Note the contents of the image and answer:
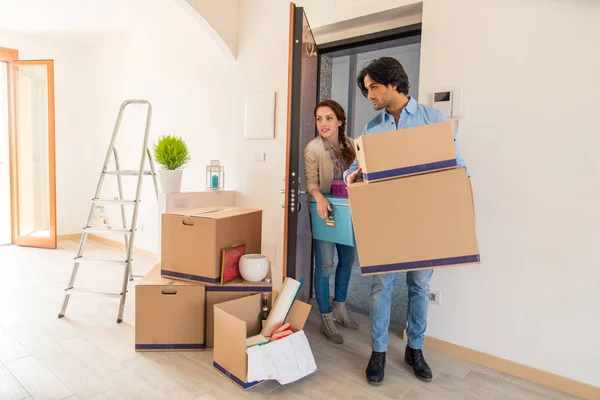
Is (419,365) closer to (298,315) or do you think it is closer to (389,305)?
(389,305)

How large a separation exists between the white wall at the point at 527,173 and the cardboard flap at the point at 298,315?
2.62 feet

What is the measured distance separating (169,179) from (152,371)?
1.44m

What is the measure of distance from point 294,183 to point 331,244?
1.55 feet

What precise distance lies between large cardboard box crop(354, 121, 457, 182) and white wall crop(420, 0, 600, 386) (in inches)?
30.5

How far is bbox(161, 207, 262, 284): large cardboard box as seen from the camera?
207 centimetres

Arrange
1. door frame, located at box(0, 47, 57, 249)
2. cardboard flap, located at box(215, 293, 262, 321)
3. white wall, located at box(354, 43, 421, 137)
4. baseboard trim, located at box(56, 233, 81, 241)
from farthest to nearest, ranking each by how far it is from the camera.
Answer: white wall, located at box(354, 43, 421, 137) → baseboard trim, located at box(56, 233, 81, 241) → door frame, located at box(0, 47, 57, 249) → cardboard flap, located at box(215, 293, 262, 321)

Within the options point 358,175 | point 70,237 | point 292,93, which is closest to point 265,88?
Answer: point 292,93

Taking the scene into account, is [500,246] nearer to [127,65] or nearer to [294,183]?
[294,183]

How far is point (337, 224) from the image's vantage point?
7.13 ft

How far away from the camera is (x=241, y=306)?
6.56 ft

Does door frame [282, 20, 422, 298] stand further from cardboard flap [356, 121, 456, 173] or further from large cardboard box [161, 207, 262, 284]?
cardboard flap [356, 121, 456, 173]

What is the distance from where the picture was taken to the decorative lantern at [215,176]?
3242 millimetres

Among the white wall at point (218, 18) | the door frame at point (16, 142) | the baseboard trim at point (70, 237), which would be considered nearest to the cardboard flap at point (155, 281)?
the white wall at point (218, 18)

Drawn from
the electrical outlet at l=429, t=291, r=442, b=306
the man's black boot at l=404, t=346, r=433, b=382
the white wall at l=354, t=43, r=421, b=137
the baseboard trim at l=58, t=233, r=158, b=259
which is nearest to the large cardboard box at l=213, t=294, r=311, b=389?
the man's black boot at l=404, t=346, r=433, b=382
